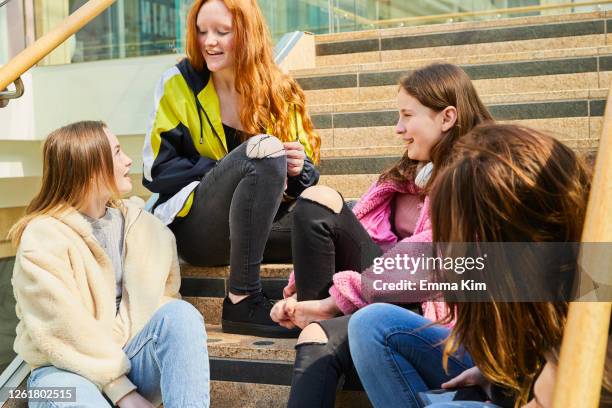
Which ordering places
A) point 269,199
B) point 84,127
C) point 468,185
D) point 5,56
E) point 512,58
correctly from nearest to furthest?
point 468,185 → point 84,127 → point 269,199 → point 512,58 → point 5,56

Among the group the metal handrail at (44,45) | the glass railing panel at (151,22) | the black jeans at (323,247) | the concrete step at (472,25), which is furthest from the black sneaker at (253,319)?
the concrete step at (472,25)

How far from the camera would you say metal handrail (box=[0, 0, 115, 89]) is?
2.53 meters

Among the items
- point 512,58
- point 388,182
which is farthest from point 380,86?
point 388,182

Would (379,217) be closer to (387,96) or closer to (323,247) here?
(323,247)

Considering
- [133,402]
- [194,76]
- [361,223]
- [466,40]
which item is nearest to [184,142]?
[194,76]

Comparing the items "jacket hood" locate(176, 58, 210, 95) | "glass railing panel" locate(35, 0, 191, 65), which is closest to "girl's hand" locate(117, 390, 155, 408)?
"jacket hood" locate(176, 58, 210, 95)

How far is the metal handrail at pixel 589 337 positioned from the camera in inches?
41.1

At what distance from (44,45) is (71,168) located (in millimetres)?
713

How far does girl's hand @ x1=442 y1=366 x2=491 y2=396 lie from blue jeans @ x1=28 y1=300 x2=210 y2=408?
22.8 inches

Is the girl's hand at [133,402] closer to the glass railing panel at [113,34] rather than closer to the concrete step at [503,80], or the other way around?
the concrete step at [503,80]

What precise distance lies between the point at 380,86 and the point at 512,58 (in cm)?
62

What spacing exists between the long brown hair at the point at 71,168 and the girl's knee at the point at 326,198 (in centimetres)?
54

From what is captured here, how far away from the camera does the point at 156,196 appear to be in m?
2.88

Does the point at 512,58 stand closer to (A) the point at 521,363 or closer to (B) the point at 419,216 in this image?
(B) the point at 419,216
